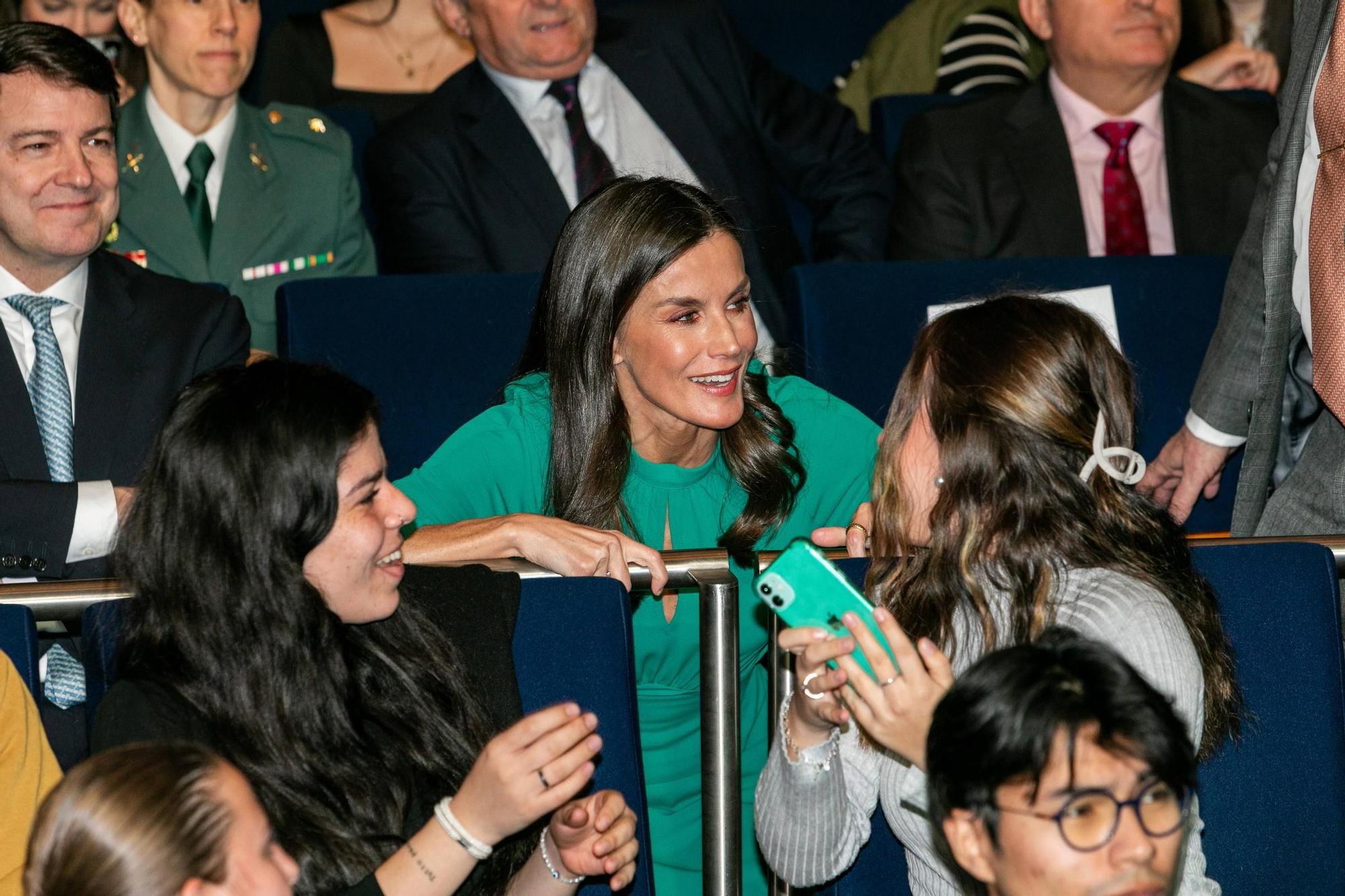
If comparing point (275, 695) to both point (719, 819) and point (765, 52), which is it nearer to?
point (719, 819)

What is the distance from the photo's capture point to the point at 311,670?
1.71 metres

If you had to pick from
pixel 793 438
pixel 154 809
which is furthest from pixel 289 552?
pixel 793 438

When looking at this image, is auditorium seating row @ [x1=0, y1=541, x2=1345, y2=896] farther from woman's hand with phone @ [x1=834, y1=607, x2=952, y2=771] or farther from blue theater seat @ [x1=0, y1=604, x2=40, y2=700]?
woman's hand with phone @ [x1=834, y1=607, x2=952, y2=771]

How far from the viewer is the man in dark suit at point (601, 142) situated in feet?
11.6

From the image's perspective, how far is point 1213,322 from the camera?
3.02 meters

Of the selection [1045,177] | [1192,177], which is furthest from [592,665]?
[1192,177]

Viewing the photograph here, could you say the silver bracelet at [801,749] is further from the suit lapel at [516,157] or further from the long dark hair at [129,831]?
the suit lapel at [516,157]

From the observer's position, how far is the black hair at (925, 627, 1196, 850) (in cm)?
137

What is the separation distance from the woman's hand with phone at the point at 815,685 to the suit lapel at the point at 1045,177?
2.03 m

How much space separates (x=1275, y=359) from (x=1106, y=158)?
1322 mm

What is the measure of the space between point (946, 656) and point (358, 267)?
Answer: 221 centimetres

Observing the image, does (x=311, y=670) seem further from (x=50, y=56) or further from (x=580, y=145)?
(x=580, y=145)

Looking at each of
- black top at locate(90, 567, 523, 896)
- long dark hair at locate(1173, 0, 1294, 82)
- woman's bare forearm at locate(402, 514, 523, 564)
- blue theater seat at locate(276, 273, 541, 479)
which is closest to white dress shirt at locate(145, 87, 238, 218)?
blue theater seat at locate(276, 273, 541, 479)

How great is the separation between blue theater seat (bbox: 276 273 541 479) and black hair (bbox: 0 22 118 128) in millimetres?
517
